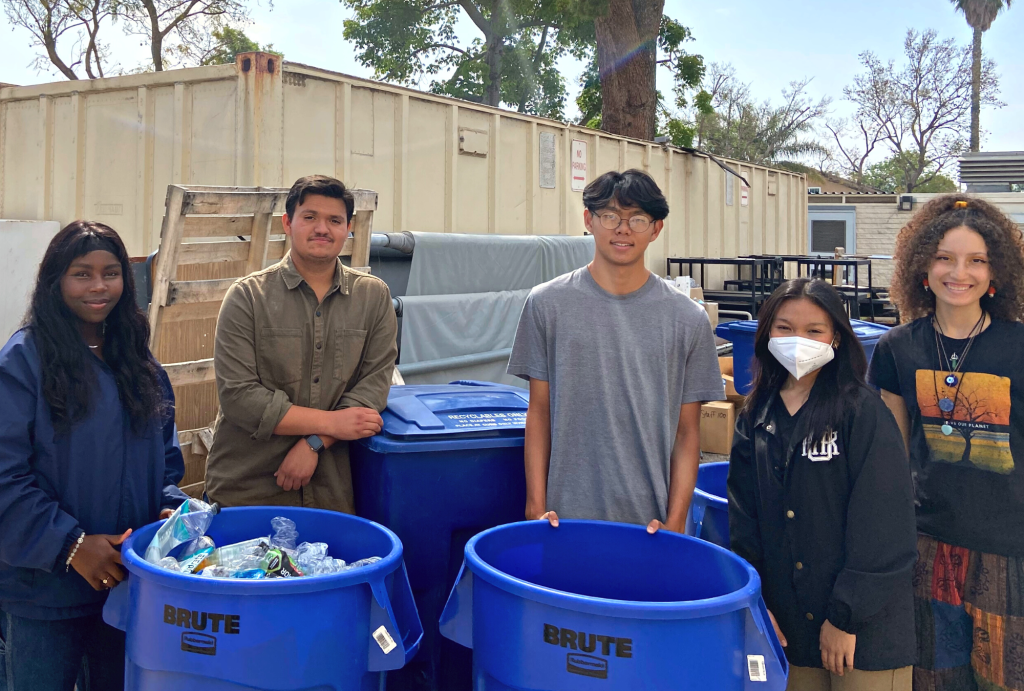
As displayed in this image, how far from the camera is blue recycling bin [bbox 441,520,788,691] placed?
1.58 m

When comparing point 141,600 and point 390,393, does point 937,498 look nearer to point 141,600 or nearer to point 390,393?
point 390,393

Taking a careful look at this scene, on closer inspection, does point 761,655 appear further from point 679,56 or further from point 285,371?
point 679,56

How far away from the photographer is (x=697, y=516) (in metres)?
2.83

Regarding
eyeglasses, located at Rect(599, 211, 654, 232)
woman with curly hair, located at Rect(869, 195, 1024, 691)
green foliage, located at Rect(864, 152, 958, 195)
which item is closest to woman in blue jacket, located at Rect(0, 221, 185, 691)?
eyeglasses, located at Rect(599, 211, 654, 232)

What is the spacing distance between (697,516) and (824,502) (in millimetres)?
801

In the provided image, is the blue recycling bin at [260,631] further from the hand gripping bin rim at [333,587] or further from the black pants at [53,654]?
the black pants at [53,654]

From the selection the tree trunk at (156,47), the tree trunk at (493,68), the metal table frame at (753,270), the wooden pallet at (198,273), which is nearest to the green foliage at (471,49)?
the tree trunk at (493,68)

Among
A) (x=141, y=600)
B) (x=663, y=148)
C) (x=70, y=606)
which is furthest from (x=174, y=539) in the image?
(x=663, y=148)

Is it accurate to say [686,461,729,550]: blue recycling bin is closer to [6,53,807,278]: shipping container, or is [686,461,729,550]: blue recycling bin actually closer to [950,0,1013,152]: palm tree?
[6,53,807,278]: shipping container

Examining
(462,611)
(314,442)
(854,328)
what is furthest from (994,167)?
(462,611)

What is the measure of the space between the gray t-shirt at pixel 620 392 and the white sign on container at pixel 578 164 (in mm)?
7610

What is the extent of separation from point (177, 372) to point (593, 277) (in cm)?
268

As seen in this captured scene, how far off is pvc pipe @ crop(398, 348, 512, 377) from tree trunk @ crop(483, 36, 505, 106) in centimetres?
2114

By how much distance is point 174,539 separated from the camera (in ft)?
6.64
